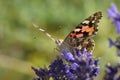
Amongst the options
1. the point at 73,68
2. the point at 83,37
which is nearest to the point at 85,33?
the point at 83,37

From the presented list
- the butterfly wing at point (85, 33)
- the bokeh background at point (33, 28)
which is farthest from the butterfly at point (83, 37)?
the bokeh background at point (33, 28)

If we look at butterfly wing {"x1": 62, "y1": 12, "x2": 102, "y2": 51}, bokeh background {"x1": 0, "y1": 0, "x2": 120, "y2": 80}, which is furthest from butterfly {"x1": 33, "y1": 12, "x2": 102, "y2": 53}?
bokeh background {"x1": 0, "y1": 0, "x2": 120, "y2": 80}

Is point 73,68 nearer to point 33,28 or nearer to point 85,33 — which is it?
point 85,33

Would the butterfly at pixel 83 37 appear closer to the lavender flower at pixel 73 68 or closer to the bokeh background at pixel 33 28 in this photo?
the lavender flower at pixel 73 68

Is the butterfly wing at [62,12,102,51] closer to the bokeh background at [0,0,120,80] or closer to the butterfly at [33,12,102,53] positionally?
the butterfly at [33,12,102,53]

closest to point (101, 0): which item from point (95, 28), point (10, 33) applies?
point (10, 33)

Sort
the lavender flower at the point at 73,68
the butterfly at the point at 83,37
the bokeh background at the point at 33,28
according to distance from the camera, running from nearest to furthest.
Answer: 1. the lavender flower at the point at 73,68
2. the butterfly at the point at 83,37
3. the bokeh background at the point at 33,28

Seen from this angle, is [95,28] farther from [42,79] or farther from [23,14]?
[23,14]
